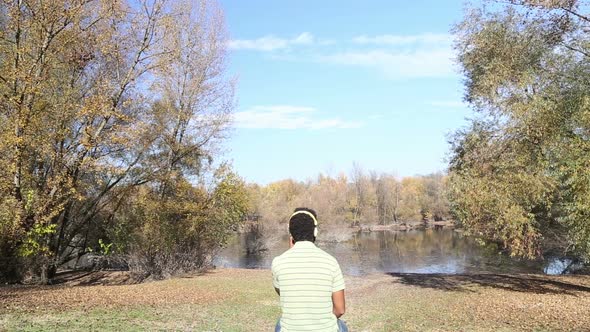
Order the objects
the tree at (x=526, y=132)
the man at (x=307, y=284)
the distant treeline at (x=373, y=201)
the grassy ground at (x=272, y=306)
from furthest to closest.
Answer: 1. the distant treeline at (x=373, y=201)
2. the tree at (x=526, y=132)
3. the grassy ground at (x=272, y=306)
4. the man at (x=307, y=284)

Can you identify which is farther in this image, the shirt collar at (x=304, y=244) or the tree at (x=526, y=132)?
the tree at (x=526, y=132)

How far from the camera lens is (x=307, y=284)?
12.2 ft

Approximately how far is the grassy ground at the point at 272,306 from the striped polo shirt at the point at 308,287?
6674 millimetres

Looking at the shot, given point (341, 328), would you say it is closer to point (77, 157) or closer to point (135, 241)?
point (77, 157)

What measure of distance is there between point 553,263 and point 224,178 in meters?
21.7

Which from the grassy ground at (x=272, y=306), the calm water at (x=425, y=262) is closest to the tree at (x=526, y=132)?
the grassy ground at (x=272, y=306)

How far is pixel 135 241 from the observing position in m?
21.3

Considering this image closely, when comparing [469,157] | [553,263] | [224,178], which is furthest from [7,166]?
[553,263]

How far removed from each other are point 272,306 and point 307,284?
401 inches

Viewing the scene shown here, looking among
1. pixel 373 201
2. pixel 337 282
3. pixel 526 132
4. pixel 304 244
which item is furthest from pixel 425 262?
pixel 373 201

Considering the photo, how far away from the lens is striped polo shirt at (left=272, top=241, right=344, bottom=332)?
3.70 meters

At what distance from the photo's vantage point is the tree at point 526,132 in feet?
42.4

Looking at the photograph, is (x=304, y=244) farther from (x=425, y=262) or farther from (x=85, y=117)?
(x=425, y=262)

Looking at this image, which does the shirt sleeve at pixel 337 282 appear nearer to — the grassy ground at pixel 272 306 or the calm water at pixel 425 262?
the grassy ground at pixel 272 306
